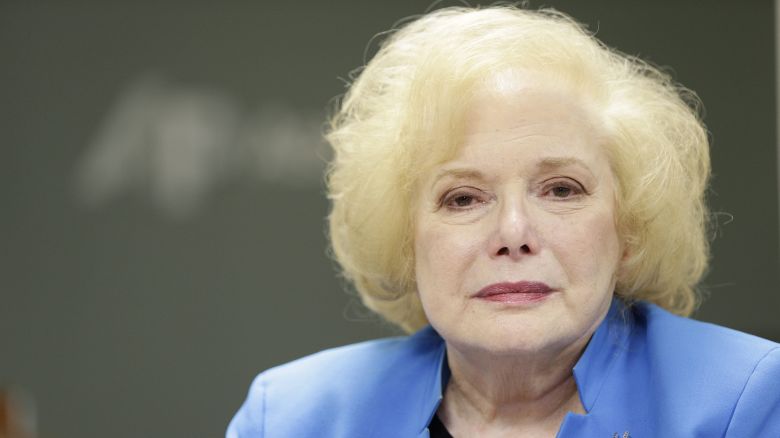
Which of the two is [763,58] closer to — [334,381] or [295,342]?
[295,342]

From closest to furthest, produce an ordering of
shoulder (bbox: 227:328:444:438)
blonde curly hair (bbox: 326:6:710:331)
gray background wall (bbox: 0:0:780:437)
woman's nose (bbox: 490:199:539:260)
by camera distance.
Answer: woman's nose (bbox: 490:199:539:260) → blonde curly hair (bbox: 326:6:710:331) → shoulder (bbox: 227:328:444:438) → gray background wall (bbox: 0:0:780:437)

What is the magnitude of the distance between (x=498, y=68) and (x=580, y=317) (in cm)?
48

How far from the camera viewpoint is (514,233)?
1.79 meters

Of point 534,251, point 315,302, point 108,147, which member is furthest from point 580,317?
point 108,147

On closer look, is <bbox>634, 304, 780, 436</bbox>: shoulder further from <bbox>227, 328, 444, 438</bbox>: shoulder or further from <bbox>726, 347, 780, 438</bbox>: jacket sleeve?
<bbox>227, 328, 444, 438</bbox>: shoulder

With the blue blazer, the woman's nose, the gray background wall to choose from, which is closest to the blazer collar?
the blue blazer

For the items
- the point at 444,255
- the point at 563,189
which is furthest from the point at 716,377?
the point at 444,255

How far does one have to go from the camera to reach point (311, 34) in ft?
16.6

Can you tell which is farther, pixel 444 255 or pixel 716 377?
pixel 444 255

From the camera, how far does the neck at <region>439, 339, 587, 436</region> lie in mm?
1925

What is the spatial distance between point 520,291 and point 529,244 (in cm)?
9

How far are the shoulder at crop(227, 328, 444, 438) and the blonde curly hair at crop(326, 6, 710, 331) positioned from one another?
0.15 m

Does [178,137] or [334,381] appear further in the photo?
[178,137]

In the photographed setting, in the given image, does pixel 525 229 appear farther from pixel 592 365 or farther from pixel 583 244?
pixel 592 365
